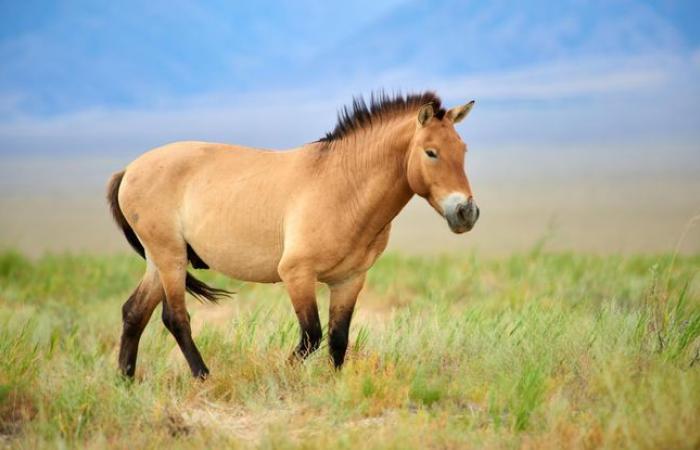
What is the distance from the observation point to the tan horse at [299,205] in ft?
20.8

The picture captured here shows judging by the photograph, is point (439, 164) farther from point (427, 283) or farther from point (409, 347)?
point (427, 283)

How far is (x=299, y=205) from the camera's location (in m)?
6.68

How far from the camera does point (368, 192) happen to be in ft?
21.6

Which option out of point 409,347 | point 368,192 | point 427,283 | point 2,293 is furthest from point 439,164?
point 2,293

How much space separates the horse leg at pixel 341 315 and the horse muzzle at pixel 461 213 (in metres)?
1.09

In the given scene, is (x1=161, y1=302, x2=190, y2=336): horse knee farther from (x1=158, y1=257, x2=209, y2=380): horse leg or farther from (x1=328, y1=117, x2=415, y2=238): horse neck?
(x1=328, y1=117, x2=415, y2=238): horse neck

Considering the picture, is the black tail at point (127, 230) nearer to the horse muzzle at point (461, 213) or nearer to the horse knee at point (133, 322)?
the horse knee at point (133, 322)

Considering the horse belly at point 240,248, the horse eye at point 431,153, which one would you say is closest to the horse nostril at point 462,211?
the horse eye at point 431,153

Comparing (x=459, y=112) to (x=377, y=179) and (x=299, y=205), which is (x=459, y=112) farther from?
(x=299, y=205)

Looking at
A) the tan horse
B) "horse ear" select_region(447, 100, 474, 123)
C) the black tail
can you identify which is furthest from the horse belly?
"horse ear" select_region(447, 100, 474, 123)

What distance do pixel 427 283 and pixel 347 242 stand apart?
6837 mm

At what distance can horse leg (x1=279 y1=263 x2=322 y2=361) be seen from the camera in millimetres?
6484

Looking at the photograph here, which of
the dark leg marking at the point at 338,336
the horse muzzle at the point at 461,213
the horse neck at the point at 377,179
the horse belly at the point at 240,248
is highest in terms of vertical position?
the horse neck at the point at 377,179

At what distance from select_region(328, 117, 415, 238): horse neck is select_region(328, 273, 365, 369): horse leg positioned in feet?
1.56
